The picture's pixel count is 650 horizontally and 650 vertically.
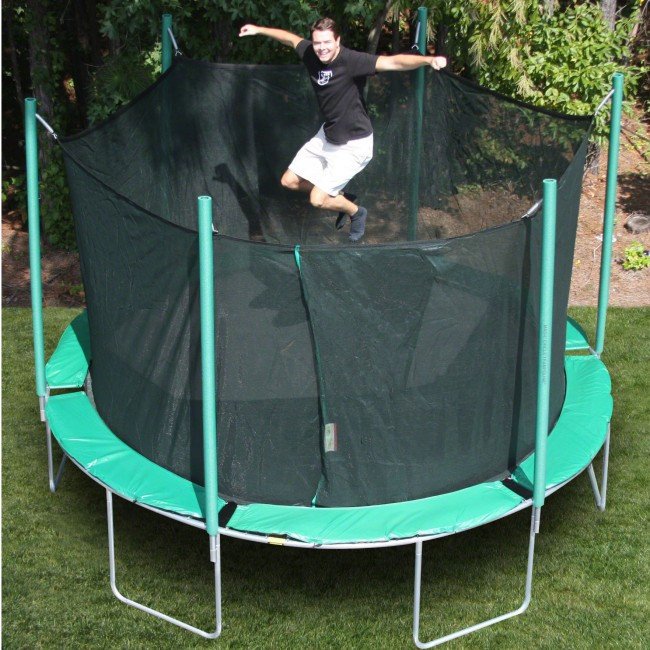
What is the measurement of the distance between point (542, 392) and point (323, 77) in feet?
7.30

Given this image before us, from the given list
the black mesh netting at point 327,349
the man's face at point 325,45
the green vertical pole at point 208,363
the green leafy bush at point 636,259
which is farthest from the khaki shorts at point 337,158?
the green leafy bush at point 636,259

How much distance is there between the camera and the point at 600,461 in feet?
19.8

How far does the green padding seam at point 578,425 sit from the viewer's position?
487 cm

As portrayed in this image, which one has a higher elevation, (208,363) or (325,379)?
(208,363)

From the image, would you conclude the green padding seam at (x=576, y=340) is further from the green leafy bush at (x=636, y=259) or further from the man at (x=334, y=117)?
the green leafy bush at (x=636, y=259)

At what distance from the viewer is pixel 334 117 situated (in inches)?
237

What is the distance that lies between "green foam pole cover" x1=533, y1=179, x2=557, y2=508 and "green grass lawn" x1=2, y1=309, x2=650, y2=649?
659 mm

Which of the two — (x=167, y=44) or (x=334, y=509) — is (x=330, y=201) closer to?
(x=167, y=44)

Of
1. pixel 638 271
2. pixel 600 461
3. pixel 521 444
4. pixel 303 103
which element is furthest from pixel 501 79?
pixel 521 444

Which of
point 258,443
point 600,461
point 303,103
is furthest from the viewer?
point 303,103

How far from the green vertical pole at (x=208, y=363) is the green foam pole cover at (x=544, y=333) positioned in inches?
48.6

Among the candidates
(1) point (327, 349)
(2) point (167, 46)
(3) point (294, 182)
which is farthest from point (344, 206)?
(1) point (327, 349)

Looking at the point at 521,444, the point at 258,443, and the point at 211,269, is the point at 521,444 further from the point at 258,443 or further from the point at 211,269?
the point at 211,269

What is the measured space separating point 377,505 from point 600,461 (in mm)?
1830
